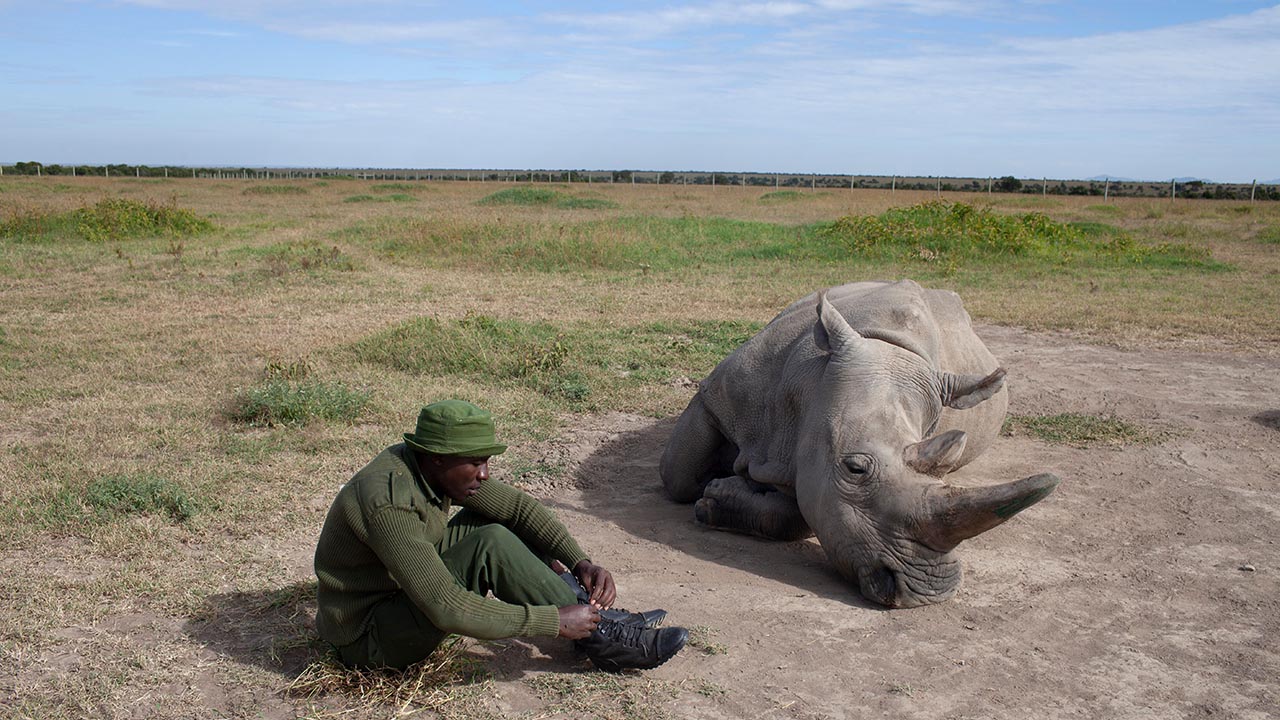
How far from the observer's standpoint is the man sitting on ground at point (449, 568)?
341 centimetres

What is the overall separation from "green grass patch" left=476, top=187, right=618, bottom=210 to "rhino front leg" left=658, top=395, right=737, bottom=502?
25.1 metres

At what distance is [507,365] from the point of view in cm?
842

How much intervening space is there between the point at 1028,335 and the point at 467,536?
27.4 feet

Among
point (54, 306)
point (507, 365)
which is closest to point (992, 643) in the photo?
point (507, 365)

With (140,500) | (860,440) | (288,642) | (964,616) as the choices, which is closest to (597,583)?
(288,642)

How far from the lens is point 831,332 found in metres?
5.12

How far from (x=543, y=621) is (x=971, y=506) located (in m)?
1.75

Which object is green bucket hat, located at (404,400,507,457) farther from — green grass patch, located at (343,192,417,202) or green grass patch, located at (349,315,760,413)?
green grass patch, located at (343,192,417,202)

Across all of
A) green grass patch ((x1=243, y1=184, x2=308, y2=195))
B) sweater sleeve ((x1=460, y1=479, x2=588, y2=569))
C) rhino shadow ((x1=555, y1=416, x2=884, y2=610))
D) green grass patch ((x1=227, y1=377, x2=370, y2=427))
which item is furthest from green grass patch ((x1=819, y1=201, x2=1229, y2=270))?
green grass patch ((x1=243, y1=184, x2=308, y2=195))

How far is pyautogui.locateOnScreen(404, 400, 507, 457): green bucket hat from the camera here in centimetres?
342

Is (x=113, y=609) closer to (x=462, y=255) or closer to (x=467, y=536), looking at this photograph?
(x=467, y=536)

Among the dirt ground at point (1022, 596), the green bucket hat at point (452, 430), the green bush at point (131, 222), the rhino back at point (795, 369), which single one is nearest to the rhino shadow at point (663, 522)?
the dirt ground at point (1022, 596)

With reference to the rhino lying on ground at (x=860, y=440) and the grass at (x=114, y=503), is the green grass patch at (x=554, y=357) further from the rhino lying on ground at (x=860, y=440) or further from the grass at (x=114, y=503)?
the grass at (x=114, y=503)

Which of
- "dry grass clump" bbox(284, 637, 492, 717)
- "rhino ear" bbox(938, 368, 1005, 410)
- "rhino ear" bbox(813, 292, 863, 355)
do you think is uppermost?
"rhino ear" bbox(813, 292, 863, 355)
